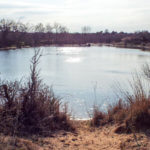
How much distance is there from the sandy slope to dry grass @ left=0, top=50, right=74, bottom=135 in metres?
0.29

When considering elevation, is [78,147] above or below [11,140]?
below

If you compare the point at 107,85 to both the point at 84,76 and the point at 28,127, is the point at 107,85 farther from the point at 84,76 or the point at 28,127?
the point at 28,127

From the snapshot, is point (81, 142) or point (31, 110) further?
point (31, 110)

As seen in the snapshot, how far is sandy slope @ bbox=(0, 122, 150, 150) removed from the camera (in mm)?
3094

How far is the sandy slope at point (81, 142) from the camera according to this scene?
10.2 ft

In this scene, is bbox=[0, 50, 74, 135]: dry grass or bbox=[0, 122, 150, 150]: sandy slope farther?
bbox=[0, 50, 74, 135]: dry grass

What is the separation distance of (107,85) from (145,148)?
7.62 meters

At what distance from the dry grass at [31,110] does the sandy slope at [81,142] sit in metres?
0.29

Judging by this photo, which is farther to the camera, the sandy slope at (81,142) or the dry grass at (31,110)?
the dry grass at (31,110)

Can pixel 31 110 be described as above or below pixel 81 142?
above

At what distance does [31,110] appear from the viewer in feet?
14.4

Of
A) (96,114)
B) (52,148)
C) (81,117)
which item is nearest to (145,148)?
(52,148)

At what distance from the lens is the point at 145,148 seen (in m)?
3.17

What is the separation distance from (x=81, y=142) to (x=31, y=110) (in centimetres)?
113
